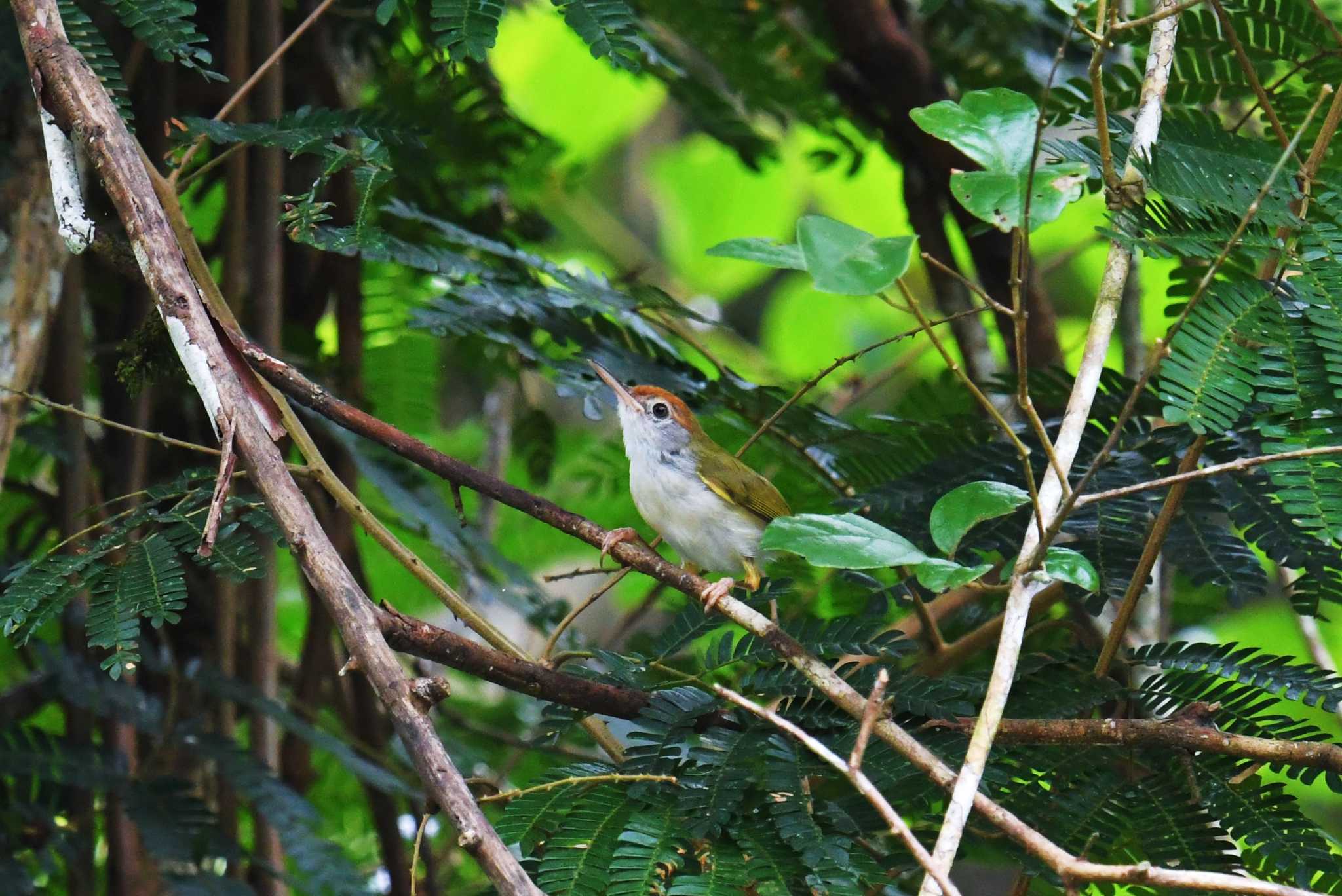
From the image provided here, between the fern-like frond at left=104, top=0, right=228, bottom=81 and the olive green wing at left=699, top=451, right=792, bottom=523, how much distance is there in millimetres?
1797

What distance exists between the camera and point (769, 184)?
7.38m

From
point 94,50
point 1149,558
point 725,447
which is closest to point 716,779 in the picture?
point 1149,558

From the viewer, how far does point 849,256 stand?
157 cm

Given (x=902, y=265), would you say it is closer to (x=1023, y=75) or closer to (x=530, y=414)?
(x=530, y=414)

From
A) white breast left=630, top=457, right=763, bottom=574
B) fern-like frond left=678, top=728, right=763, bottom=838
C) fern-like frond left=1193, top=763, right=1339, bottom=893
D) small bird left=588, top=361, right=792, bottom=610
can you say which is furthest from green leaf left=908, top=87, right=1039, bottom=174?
white breast left=630, top=457, right=763, bottom=574

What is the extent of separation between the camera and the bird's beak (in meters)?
3.34

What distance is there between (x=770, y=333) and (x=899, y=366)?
2.77 metres

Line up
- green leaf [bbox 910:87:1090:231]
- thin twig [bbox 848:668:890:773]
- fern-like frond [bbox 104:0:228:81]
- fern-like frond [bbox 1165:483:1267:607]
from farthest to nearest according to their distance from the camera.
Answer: fern-like frond [bbox 1165:483:1267:607], fern-like frond [bbox 104:0:228:81], green leaf [bbox 910:87:1090:231], thin twig [bbox 848:668:890:773]

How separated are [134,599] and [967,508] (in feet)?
4.67

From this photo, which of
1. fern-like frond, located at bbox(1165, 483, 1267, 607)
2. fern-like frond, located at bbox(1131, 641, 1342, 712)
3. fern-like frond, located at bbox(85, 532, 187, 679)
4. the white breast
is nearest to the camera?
fern-like frond, located at bbox(85, 532, 187, 679)

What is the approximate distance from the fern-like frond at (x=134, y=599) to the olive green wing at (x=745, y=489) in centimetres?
178

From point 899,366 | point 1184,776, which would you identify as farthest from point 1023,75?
point 1184,776

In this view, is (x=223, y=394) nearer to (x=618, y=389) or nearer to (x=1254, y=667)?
(x=618, y=389)

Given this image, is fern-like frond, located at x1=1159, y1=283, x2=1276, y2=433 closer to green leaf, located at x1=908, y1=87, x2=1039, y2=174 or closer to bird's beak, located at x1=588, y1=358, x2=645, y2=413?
green leaf, located at x1=908, y1=87, x2=1039, y2=174
